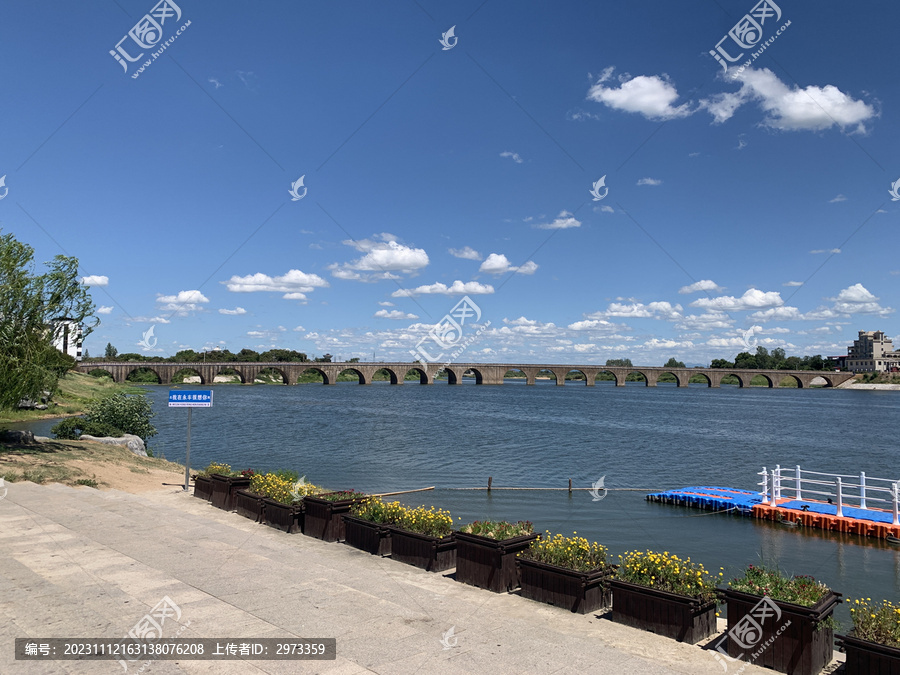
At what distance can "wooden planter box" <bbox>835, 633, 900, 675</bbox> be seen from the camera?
7145mm

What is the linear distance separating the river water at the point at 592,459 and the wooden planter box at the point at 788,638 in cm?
909

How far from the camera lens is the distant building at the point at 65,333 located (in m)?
30.2

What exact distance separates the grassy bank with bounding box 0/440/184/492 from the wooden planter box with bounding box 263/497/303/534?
886cm

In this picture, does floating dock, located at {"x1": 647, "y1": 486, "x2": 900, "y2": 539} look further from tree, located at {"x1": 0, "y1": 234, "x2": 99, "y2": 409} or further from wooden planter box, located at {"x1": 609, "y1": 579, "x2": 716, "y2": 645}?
tree, located at {"x1": 0, "y1": 234, "x2": 99, "y2": 409}

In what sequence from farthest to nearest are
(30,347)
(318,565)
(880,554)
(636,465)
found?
(636,465) < (30,347) < (880,554) < (318,565)

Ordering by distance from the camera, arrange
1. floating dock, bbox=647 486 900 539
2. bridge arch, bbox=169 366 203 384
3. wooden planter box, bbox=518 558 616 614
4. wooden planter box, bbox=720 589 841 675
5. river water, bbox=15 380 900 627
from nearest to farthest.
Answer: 1. wooden planter box, bbox=720 589 841 675
2. wooden planter box, bbox=518 558 616 614
3. river water, bbox=15 380 900 627
4. floating dock, bbox=647 486 900 539
5. bridge arch, bbox=169 366 203 384

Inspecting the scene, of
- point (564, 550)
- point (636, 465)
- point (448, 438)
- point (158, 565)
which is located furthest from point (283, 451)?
point (564, 550)

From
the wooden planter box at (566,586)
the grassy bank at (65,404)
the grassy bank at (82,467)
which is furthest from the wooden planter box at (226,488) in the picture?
the grassy bank at (65,404)

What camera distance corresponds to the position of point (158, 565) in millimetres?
11586

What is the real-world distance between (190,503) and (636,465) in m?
36.5

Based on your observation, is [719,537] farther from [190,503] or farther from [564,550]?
[190,503]

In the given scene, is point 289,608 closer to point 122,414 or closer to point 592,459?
point 122,414

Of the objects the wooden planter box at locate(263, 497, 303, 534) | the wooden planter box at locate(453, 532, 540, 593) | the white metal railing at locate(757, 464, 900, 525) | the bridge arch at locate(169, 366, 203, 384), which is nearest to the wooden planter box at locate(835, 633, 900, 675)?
the wooden planter box at locate(453, 532, 540, 593)

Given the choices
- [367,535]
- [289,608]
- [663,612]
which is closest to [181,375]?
[367,535]
